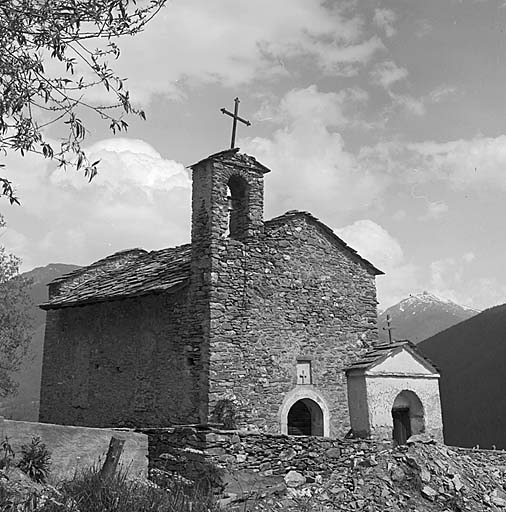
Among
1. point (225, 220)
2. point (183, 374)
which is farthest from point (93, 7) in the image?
point (183, 374)

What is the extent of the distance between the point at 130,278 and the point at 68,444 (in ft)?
23.2

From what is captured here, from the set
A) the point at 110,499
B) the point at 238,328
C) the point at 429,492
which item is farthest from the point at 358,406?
the point at 110,499

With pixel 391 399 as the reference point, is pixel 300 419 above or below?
below

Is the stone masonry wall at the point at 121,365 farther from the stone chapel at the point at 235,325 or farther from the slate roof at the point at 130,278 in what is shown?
the slate roof at the point at 130,278

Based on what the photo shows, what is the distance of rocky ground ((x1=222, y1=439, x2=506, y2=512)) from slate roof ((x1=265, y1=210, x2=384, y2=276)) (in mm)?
5040

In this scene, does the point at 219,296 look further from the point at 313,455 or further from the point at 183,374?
the point at 313,455

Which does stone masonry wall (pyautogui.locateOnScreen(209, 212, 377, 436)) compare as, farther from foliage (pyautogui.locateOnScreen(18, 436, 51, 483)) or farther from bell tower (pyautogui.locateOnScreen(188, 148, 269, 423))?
foliage (pyautogui.locateOnScreen(18, 436, 51, 483))

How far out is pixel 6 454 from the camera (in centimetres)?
770

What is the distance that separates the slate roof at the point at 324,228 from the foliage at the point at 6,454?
23.6ft

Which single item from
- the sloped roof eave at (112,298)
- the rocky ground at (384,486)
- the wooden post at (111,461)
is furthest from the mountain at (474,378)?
the wooden post at (111,461)

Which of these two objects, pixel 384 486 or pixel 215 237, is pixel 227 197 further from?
A: pixel 384 486

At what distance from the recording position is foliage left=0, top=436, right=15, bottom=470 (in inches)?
299

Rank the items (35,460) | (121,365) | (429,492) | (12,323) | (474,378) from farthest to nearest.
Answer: (474,378)
(12,323)
(121,365)
(429,492)
(35,460)

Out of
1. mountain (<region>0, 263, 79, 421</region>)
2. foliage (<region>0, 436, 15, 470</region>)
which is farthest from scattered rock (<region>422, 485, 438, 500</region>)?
mountain (<region>0, 263, 79, 421</region>)
